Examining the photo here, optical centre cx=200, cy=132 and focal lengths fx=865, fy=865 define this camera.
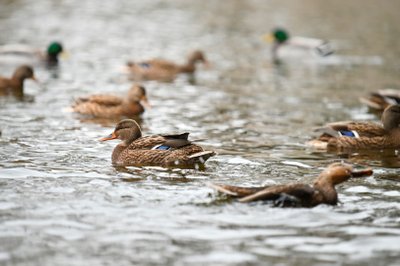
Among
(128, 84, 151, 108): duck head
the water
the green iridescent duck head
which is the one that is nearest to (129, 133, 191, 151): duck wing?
the water

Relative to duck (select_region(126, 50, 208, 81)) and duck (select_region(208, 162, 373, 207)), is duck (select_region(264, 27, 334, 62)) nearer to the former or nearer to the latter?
duck (select_region(126, 50, 208, 81))

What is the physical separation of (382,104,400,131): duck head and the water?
3.19ft

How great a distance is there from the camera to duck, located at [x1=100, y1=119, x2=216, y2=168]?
11.6m

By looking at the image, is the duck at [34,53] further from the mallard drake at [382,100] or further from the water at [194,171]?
the mallard drake at [382,100]

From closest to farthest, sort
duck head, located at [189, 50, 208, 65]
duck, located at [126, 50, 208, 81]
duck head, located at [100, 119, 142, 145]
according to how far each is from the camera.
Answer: duck head, located at [100, 119, 142, 145] → duck, located at [126, 50, 208, 81] → duck head, located at [189, 50, 208, 65]

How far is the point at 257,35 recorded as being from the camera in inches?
1208

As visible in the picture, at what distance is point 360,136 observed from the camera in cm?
1353

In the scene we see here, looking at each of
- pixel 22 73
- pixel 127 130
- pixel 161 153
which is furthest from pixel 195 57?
pixel 161 153

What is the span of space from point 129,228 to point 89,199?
1.20 m

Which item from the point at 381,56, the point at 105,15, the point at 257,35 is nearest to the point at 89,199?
the point at 381,56

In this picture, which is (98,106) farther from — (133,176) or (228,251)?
(228,251)

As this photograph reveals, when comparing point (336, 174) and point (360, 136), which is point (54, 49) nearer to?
point (360, 136)

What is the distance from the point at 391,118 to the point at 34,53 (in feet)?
40.5

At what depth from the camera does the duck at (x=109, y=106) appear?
16.2m
